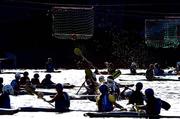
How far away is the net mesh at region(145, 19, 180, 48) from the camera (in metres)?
42.8

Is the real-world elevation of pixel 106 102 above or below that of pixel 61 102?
above

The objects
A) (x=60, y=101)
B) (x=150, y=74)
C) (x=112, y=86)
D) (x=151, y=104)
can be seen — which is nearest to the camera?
(x=151, y=104)

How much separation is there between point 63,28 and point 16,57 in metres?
10.4

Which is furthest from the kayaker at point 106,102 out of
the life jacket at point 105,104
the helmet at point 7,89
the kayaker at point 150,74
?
the kayaker at point 150,74

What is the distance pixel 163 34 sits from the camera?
45562 millimetres

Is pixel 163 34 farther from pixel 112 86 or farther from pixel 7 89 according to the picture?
pixel 7 89

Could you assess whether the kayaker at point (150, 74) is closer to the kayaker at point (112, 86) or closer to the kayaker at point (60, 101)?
the kayaker at point (112, 86)

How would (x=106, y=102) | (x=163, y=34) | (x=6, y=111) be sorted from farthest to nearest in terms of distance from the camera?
(x=163, y=34) → (x=6, y=111) → (x=106, y=102)

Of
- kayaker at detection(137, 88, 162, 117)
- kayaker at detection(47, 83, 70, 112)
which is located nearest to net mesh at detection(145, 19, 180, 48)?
kayaker at detection(47, 83, 70, 112)

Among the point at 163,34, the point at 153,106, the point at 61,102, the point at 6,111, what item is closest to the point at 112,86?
the point at 61,102

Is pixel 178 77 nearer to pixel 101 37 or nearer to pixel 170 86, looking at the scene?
pixel 170 86

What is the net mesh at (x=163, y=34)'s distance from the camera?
4275 centimetres

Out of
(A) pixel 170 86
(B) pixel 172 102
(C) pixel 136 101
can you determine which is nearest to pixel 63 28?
(A) pixel 170 86

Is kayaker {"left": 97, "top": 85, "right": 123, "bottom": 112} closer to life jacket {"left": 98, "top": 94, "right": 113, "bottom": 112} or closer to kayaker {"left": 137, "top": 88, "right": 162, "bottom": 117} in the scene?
life jacket {"left": 98, "top": 94, "right": 113, "bottom": 112}
